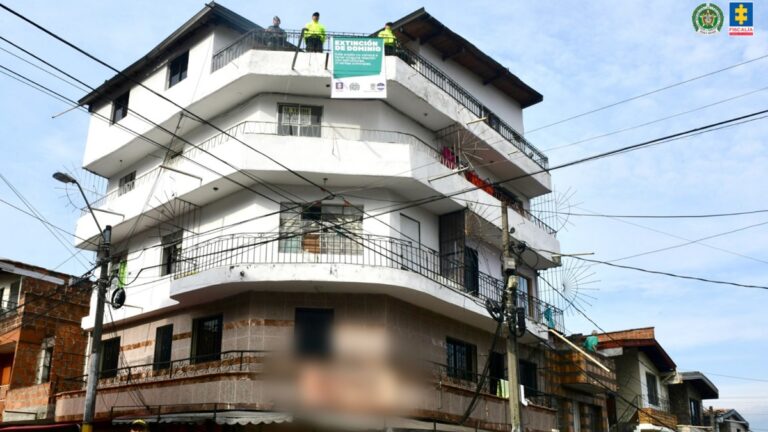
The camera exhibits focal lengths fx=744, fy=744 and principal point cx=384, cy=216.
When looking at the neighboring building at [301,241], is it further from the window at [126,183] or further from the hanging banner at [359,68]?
the hanging banner at [359,68]

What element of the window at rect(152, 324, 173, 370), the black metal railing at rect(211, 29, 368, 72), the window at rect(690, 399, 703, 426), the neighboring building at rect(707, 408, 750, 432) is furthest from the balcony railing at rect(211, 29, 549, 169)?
the neighboring building at rect(707, 408, 750, 432)

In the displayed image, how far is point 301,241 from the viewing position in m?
21.4

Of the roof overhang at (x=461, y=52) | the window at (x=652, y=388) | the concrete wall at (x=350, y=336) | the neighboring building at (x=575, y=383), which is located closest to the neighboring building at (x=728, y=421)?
the window at (x=652, y=388)

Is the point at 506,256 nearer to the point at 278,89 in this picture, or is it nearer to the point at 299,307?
the point at 299,307

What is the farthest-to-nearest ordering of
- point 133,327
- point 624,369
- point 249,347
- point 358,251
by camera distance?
point 624,369, point 133,327, point 358,251, point 249,347

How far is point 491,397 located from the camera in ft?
73.6

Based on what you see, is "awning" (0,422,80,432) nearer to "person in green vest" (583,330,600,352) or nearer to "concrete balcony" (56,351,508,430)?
"concrete balcony" (56,351,508,430)

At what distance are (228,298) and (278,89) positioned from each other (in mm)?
6534

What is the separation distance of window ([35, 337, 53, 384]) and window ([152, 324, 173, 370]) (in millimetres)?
8025

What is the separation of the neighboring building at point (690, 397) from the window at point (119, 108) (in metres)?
29.5

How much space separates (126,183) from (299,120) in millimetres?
8392

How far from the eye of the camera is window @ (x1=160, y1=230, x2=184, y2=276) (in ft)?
79.9

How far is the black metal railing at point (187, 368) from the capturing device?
64.2 feet

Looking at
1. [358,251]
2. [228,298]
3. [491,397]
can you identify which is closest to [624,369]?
[491,397]
